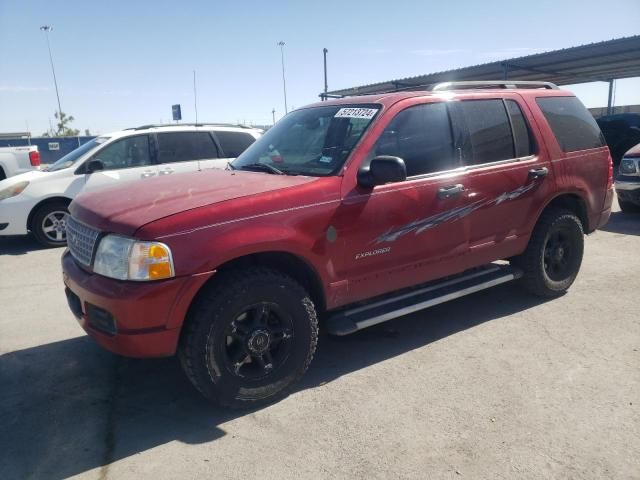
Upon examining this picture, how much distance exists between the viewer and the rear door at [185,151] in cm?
800

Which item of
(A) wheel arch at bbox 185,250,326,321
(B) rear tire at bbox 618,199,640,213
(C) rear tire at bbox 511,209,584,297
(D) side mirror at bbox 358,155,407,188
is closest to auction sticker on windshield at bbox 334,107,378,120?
(D) side mirror at bbox 358,155,407,188

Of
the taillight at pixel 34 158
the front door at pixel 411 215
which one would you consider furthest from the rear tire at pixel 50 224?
the front door at pixel 411 215

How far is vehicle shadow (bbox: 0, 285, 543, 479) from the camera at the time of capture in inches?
109

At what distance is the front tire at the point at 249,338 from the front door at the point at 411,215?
501 mm

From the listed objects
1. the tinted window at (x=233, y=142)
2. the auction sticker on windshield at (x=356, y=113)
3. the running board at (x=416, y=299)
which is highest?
the auction sticker on windshield at (x=356, y=113)

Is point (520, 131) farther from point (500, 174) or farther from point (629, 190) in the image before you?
point (629, 190)

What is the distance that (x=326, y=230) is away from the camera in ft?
10.7

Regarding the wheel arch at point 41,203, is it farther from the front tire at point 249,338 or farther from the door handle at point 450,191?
the door handle at point 450,191

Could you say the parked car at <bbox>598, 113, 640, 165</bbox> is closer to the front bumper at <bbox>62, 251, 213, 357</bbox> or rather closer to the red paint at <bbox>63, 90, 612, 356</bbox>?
the red paint at <bbox>63, 90, 612, 356</bbox>

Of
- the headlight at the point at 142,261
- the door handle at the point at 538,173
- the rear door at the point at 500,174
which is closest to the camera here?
the headlight at the point at 142,261

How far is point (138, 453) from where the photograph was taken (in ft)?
9.04

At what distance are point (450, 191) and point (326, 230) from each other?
1130mm

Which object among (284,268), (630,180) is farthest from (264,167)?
(630,180)

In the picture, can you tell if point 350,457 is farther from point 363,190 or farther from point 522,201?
point 522,201
